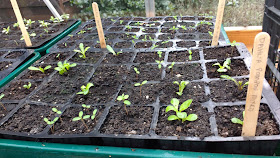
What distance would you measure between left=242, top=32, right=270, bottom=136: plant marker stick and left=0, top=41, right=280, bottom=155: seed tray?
9 cm

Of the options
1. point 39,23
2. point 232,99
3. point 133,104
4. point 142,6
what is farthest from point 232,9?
point 39,23

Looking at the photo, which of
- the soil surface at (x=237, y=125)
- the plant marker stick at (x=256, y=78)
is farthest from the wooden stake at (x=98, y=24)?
the plant marker stick at (x=256, y=78)

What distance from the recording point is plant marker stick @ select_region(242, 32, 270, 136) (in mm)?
618

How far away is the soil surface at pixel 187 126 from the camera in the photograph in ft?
2.96

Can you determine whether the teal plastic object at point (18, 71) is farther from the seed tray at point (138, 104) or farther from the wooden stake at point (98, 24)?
the wooden stake at point (98, 24)

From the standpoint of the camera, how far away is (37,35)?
2.22 meters

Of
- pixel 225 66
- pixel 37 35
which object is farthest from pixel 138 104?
pixel 37 35

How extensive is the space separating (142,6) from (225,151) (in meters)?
2.28

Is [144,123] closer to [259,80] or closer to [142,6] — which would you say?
[259,80]

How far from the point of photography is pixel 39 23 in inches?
104

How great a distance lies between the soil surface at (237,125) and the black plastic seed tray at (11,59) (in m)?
1.45

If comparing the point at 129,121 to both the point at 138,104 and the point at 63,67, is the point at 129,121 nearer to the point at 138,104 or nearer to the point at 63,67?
the point at 138,104

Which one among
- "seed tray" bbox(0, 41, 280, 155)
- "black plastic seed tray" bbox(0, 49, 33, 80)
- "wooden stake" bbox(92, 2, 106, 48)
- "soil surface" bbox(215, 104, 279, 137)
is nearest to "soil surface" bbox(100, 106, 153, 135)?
"seed tray" bbox(0, 41, 280, 155)

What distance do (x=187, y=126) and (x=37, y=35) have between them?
6.31 ft
